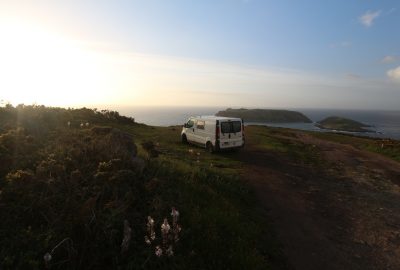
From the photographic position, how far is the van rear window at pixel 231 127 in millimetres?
22781

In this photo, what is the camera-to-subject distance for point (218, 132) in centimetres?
2258

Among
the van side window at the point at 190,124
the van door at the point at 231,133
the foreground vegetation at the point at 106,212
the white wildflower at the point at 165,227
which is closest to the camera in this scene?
the foreground vegetation at the point at 106,212

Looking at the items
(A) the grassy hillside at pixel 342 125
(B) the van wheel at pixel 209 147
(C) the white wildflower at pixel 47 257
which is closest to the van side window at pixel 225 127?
(B) the van wheel at pixel 209 147

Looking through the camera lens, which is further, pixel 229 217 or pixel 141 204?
pixel 229 217

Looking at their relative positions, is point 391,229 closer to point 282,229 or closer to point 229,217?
point 282,229

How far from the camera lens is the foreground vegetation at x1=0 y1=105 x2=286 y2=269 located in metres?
6.68

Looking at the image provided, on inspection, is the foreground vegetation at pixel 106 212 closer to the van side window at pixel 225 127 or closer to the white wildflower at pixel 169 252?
the white wildflower at pixel 169 252

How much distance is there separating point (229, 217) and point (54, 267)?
488cm

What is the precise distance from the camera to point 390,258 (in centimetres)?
926

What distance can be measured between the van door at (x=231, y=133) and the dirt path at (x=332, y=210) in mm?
1328

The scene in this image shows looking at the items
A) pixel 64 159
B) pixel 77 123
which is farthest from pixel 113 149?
pixel 77 123

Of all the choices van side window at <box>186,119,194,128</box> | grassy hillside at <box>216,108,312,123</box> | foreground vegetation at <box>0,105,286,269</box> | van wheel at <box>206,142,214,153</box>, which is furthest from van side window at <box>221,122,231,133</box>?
grassy hillside at <box>216,108,312,123</box>

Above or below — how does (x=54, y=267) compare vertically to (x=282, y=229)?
above

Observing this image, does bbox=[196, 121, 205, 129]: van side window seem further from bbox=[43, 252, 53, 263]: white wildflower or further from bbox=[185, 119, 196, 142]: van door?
bbox=[43, 252, 53, 263]: white wildflower
